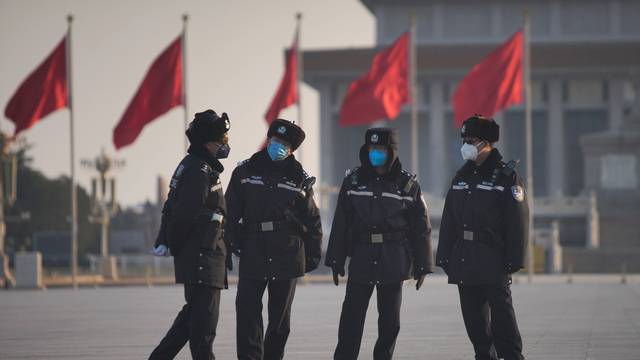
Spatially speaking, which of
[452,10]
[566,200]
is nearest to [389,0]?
[452,10]

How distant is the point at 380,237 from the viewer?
12.4 meters

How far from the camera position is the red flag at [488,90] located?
34.3 m

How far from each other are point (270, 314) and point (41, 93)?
22.3 m

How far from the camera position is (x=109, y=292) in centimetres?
3203

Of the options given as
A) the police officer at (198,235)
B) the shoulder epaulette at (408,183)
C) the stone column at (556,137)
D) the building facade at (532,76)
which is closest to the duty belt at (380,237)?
the shoulder epaulette at (408,183)

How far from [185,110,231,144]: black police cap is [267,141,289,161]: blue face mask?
1.57 ft

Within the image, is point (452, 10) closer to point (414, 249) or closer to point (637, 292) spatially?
point (637, 292)

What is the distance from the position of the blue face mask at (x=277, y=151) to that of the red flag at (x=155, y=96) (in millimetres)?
20544

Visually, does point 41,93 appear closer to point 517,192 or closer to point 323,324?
point 323,324

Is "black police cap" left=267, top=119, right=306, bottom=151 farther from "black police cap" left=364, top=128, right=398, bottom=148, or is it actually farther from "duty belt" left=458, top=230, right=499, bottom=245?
"duty belt" left=458, top=230, right=499, bottom=245

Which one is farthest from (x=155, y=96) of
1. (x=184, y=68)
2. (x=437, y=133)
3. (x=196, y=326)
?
(x=437, y=133)

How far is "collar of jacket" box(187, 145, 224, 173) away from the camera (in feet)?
39.1

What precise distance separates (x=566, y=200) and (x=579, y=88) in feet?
75.5

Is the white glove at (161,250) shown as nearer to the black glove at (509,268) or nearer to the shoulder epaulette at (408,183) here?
the shoulder epaulette at (408,183)
